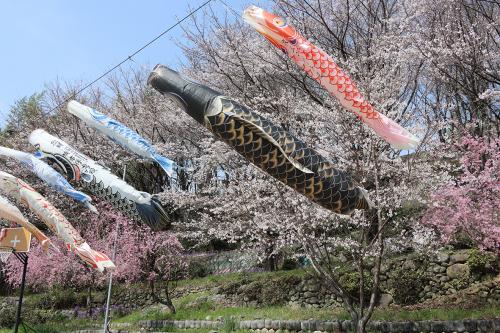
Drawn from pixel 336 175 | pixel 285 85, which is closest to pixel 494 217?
pixel 336 175

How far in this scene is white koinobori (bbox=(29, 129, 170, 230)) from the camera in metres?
5.82

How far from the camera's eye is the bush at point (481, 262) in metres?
10.3

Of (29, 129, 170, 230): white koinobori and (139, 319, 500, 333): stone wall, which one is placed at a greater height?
(29, 129, 170, 230): white koinobori

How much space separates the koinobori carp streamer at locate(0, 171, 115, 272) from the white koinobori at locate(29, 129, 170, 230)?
845 mm

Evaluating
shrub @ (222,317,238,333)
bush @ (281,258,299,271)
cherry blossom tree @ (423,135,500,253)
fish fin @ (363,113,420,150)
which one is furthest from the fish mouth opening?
bush @ (281,258,299,271)

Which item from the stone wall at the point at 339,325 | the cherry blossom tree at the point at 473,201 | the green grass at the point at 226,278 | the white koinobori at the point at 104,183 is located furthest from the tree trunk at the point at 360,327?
the green grass at the point at 226,278

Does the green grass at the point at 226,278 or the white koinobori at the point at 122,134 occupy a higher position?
the white koinobori at the point at 122,134

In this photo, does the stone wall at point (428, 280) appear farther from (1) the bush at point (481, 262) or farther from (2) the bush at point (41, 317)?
(2) the bush at point (41, 317)

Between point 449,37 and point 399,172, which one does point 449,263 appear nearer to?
point 399,172

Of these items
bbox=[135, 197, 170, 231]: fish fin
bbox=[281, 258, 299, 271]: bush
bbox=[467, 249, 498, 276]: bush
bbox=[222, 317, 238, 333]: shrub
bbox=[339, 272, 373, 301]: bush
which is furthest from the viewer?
bbox=[281, 258, 299, 271]: bush

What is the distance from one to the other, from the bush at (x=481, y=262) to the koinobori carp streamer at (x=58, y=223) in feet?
27.7

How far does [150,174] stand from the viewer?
20.2 m

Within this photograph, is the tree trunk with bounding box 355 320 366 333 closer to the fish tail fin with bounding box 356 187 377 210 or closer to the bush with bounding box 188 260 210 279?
the fish tail fin with bounding box 356 187 377 210

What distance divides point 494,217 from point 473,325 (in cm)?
219
